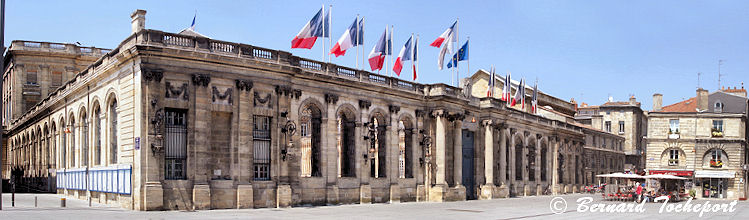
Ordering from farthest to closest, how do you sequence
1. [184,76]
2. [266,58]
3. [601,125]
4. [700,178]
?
[601,125] < [700,178] < [266,58] < [184,76]

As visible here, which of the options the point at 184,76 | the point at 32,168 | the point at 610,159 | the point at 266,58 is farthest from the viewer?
the point at 610,159

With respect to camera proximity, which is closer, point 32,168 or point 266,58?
point 266,58

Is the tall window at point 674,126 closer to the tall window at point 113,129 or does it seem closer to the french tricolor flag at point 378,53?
the french tricolor flag at point 378,53

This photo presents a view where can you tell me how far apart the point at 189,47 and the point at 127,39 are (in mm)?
2928

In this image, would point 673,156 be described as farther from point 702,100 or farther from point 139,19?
point 139,19

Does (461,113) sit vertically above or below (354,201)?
above

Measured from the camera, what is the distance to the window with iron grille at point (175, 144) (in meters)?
32.2

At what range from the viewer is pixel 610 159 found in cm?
8912

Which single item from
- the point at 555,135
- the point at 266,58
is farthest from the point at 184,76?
the point at 555,135

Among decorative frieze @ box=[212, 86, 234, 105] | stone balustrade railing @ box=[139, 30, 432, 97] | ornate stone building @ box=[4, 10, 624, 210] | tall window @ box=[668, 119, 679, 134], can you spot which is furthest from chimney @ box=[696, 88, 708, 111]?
decorative frieze @ box=[212, 86, 234, 105]

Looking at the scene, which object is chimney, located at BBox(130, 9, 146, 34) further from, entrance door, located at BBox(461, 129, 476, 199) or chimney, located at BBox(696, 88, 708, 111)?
chimney, located at BBox(696, 88, 708, 111)

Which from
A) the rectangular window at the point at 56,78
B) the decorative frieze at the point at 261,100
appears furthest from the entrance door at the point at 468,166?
the rectangular window at the point at 56,78

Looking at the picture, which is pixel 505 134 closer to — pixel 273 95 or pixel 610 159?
pixel 273 95

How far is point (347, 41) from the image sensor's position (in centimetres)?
4103
